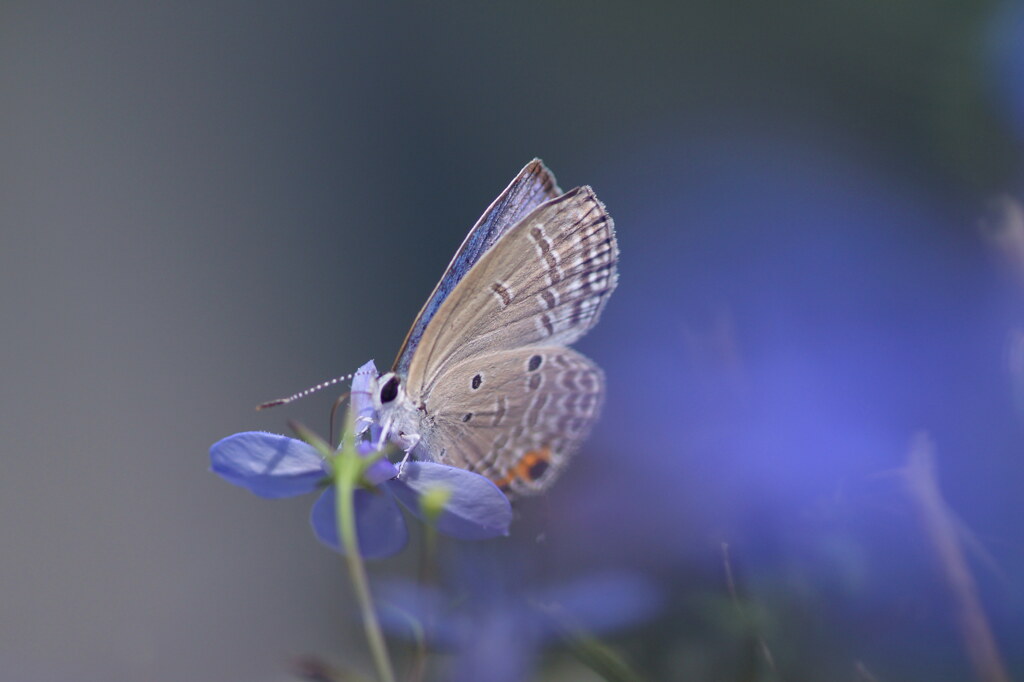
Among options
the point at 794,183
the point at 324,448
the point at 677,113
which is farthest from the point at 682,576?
the point at 677,113

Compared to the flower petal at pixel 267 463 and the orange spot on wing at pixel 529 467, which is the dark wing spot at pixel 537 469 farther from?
the flower petal at pixel 267 463

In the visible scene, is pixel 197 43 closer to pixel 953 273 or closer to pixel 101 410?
pixel 101 410

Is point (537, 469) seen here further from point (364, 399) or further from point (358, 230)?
point (358, 230)

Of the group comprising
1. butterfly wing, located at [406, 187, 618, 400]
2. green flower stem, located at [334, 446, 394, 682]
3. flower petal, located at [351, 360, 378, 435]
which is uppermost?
butterfly wing, located at [406, 187, 618, 400]

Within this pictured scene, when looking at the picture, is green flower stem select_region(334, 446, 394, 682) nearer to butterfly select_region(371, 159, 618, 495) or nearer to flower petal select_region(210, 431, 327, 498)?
flower petal select_region(210, 431, 327, 498)

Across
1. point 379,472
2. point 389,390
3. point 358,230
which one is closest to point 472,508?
point 379,472

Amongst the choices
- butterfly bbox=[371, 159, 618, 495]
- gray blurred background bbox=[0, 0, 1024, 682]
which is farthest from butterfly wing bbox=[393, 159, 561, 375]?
gray blurred background bbox=[0, 0, 1024, 682]

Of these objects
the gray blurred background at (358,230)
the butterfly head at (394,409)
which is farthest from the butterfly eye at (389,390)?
the gray blurred background at (358,230)
